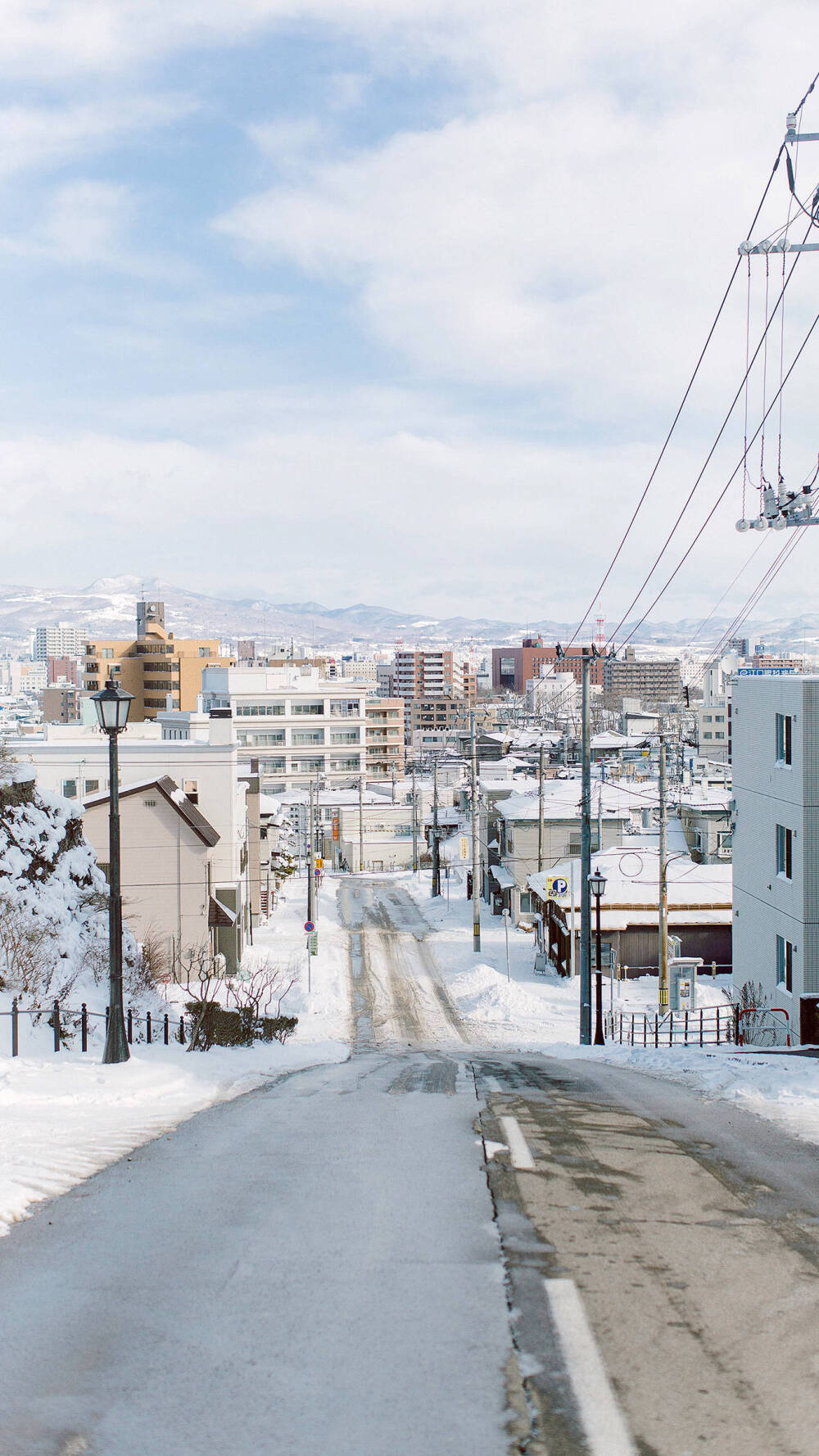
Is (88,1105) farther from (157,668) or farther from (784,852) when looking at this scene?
(157,668)

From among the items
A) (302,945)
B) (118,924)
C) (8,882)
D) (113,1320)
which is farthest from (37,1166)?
(302,945)

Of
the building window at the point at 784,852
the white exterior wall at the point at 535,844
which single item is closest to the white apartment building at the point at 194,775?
the white exterior wall at the point at 535,844

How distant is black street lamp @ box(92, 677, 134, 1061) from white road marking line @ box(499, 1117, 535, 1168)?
208 inches

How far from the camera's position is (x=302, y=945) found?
44594 millimetres

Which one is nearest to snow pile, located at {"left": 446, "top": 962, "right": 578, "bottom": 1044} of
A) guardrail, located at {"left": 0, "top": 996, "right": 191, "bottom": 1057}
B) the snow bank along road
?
guardrail, located at {"left": 0, "top": 996, "right": 191, "bottom": 1057}

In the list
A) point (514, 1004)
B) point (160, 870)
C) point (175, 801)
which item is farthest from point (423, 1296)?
point (160, 870)

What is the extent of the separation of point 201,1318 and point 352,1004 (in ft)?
98.0

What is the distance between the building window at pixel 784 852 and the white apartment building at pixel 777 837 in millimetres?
20

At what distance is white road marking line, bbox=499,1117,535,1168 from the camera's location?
7.84 meters

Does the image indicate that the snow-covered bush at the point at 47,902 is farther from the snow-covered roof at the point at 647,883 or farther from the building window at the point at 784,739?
the snow-covered roof at the point at 647,883

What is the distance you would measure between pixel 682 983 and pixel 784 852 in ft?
30.6

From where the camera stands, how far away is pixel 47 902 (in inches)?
786

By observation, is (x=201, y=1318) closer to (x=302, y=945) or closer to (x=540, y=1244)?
(x=540, y=1244)

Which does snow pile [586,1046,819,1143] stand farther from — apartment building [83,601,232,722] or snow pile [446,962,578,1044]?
apartment building [83,601,232,722]
